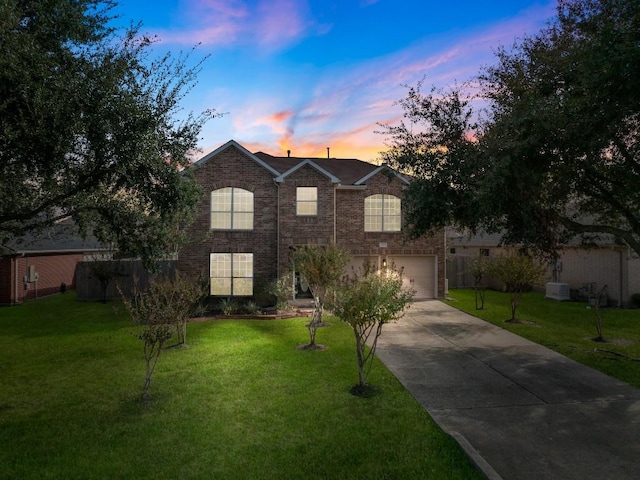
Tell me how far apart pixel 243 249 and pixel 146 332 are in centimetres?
1255

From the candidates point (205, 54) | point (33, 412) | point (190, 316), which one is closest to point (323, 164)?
point (190, 316)

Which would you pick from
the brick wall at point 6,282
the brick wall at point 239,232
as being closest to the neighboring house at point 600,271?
the brick wall at point 239,232

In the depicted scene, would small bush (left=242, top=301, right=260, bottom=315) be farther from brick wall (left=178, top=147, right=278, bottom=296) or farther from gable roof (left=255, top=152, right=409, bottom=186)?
gable roof (left=255, top=152, right=409, bottom=186)

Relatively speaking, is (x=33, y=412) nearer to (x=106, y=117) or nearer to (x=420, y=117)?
(x=106, y=117)

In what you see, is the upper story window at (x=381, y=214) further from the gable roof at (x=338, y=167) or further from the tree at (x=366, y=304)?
the tree at (x=366, y=304)

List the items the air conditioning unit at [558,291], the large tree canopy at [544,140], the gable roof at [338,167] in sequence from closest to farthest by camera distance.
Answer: the large tree canopy at [544,140] → the gable roof at [338,167] → the air conditioning unit at [558,291]

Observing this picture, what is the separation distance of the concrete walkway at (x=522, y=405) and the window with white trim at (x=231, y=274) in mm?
9435

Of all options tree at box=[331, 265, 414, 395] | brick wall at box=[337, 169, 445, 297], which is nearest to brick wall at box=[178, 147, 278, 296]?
brick wall at box=[337, 169, 445, 297]

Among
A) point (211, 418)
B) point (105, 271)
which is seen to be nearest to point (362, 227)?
point (105, 271)

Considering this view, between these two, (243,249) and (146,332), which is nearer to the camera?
(146,332)

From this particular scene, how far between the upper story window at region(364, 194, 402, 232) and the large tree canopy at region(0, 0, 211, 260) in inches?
540

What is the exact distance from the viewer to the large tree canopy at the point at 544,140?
867 centimetres

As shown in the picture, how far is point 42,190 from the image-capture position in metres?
10.0

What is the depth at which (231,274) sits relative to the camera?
21.4 metres
